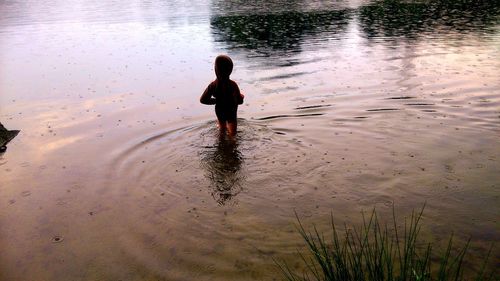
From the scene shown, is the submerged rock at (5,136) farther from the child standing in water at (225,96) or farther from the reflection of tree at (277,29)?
the reflection of tree at (277,29)

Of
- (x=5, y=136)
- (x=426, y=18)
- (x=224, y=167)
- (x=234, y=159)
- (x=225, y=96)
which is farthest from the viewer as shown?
(x=426, y=18)

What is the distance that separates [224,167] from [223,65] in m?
1.87

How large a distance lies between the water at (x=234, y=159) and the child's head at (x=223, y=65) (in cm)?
136

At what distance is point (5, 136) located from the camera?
8.09 m

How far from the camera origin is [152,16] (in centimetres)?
3644

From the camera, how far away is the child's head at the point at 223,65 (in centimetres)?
705

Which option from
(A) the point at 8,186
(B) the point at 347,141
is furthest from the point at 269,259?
(A) the point at 8,186

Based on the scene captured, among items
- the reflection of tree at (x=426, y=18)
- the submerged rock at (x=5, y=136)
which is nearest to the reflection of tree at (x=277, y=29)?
the reflection of tree at (x=426, y=18)

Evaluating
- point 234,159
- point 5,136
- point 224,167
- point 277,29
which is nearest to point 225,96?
point 234,159

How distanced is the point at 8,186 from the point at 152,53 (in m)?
13.2

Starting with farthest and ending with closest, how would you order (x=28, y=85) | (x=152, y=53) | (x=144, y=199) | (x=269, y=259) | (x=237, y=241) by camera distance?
(x=152, y=53)
(x=28, y=85)
(x=144, y=199)
(x=237, y=241)
(x=269, y=259)

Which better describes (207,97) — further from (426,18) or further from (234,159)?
(426,18)

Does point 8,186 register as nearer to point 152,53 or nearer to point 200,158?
point 200,158

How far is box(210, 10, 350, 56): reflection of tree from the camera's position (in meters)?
19.7
